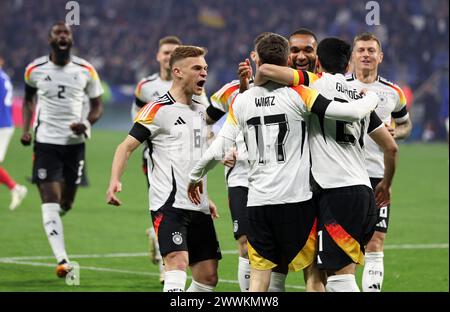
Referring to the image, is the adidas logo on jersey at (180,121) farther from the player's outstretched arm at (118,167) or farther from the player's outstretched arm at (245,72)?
the player's outstretched arm at (245,72)

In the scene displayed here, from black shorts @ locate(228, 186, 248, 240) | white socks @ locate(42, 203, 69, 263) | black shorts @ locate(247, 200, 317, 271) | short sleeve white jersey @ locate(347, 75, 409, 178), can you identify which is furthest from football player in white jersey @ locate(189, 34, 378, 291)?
white socks @ locate(42, 203, 69, 263)

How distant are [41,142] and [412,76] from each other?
1045 inches

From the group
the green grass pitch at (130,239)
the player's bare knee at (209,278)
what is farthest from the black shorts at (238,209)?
the green grass pitch at (130,239)

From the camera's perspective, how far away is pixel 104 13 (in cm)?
4400

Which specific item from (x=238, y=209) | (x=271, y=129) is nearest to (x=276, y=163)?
(x=271, y=129)

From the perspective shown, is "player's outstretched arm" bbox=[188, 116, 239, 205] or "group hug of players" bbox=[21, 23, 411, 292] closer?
"group hug of players" bbox=[21, 23, 411, 292]

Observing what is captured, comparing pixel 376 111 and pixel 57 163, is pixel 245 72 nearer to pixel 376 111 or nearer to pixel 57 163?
pixel 376 111

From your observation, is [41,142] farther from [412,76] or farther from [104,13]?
[104,13]

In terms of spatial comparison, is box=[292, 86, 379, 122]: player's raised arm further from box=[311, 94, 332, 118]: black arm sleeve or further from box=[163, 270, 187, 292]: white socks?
box=[163, 270, 187, 292]: white socks

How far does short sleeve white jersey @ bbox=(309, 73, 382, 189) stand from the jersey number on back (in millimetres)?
227

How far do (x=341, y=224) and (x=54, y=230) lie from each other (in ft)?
15.8

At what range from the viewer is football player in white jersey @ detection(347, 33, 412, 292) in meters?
9.52

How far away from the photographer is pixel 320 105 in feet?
23.2

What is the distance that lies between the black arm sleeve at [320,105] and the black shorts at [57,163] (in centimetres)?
523
